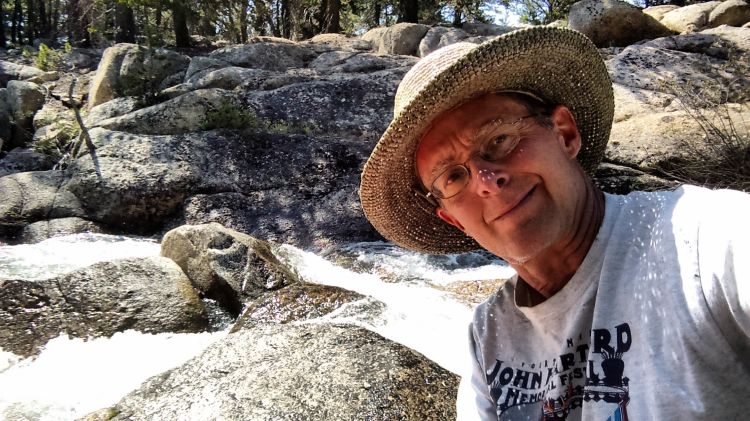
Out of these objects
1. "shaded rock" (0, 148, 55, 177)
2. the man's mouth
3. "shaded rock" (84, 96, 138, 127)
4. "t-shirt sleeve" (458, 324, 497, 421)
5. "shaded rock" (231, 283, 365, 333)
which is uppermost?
the man's mouth

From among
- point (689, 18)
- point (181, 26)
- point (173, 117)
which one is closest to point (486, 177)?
point (173, 117)

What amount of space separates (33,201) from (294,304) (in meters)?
4.87

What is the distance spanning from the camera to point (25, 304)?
4520 mm

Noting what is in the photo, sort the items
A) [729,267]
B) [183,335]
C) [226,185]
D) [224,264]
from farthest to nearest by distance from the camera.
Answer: [226,185]
[224,264]
[183,335]
[729,267]

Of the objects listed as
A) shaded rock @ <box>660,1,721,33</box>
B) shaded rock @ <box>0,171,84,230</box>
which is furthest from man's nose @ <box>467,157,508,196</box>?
shaded rock @ <box>660,1,721,33</box>

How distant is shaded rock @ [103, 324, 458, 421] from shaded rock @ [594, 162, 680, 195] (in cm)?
427

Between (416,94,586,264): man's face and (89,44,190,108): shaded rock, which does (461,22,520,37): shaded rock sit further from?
(416,94,586,264): man's face

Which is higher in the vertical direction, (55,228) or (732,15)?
(732,15)

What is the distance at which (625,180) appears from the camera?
6.62m

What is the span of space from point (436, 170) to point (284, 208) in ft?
20.4

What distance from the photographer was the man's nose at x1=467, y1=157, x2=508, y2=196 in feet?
4.83

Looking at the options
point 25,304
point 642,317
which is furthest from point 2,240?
point 642,317

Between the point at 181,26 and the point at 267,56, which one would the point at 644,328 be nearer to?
the point at 267,56

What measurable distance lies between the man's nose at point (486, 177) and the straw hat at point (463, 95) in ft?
0.63
